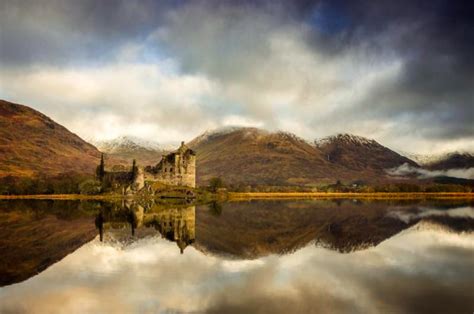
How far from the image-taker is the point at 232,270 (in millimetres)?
20188

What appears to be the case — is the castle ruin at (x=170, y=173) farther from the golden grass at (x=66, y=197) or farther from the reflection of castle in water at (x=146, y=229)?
the reflection of castle in water at (x=146, y=229)

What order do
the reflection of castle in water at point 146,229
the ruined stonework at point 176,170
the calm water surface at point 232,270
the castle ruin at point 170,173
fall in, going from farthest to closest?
1. the ruined stonework at point 176,170
2. the castle ruin at point 170,173
3. the reflection of castle in water at point 146,229
4. the calm water surface at point 232,270

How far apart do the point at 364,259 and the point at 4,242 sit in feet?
65.9

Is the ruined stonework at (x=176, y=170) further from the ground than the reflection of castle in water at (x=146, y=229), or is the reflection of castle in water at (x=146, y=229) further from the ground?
the ruined stonework at (x=176, y=170)

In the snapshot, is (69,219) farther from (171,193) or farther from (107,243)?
(171,193)

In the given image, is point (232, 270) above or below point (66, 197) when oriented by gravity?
below

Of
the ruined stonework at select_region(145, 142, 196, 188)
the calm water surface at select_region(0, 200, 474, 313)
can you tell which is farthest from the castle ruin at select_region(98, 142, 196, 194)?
the calm water surface at select_region(0, 200, 474, 313)

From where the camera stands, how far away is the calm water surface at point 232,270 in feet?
47.7

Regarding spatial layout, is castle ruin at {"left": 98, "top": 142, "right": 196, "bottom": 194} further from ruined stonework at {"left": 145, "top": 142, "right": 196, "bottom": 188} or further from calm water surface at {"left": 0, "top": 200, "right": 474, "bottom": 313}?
calm water surface at {"left": 0, "top": 200, "right": 474, "bottom": 313}

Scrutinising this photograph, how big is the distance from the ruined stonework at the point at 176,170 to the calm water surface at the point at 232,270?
224 feet

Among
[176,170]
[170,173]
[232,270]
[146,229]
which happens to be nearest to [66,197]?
[170,173]

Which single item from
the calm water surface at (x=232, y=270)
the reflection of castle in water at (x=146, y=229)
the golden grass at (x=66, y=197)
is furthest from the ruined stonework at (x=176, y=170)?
the calm water surface at (x=232, y=270)

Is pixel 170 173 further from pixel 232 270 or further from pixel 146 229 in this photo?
pixel 232 270

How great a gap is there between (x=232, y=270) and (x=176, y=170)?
86.9 m
